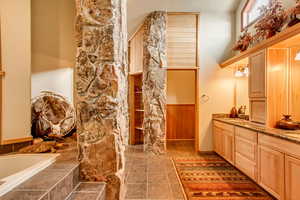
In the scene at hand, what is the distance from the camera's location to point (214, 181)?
2.97 meters

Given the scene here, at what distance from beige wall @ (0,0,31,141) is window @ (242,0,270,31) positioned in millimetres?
3998

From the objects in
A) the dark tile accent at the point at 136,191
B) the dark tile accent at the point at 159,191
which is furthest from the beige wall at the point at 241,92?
the dark tile accent at the point at 136,191

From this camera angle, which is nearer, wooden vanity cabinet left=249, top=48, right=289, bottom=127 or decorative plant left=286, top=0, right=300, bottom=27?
decorative plant left=286, top=0, right=300, bottom=27

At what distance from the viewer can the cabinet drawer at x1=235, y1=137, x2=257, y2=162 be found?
2.79 m

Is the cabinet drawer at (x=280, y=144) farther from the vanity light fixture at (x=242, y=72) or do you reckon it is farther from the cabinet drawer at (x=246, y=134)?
the vanity light fixture at (x=242, y=72)

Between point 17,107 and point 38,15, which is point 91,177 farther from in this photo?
point 38,15

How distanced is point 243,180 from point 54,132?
3110 millimetres

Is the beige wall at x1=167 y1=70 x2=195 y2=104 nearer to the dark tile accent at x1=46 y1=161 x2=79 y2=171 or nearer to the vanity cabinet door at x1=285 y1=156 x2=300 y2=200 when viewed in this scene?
the vanity cabinet door at x1=285 y1=156 x2=300 y2=200

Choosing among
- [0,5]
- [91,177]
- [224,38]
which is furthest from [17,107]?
[224,38]

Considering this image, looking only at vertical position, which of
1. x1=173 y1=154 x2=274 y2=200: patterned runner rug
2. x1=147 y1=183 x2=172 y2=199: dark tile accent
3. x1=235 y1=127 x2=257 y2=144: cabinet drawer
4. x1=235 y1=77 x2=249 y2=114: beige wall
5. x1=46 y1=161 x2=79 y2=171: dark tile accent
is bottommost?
x1=173 y1=154 x2=274 y2=200: patterned runner rug

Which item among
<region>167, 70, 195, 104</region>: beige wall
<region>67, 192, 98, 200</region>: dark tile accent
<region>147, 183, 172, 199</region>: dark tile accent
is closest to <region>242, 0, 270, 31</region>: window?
<region>167, 70, 195, 104</region>: beige wall

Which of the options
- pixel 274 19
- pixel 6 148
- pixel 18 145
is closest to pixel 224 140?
pixel 274 19

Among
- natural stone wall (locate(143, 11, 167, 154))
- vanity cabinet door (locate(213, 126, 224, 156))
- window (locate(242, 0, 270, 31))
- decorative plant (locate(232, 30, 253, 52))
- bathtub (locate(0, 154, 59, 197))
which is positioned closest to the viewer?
bathtub (locate(0, 154, 59, 197))

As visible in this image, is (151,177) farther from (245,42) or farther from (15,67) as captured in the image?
(245,42)
